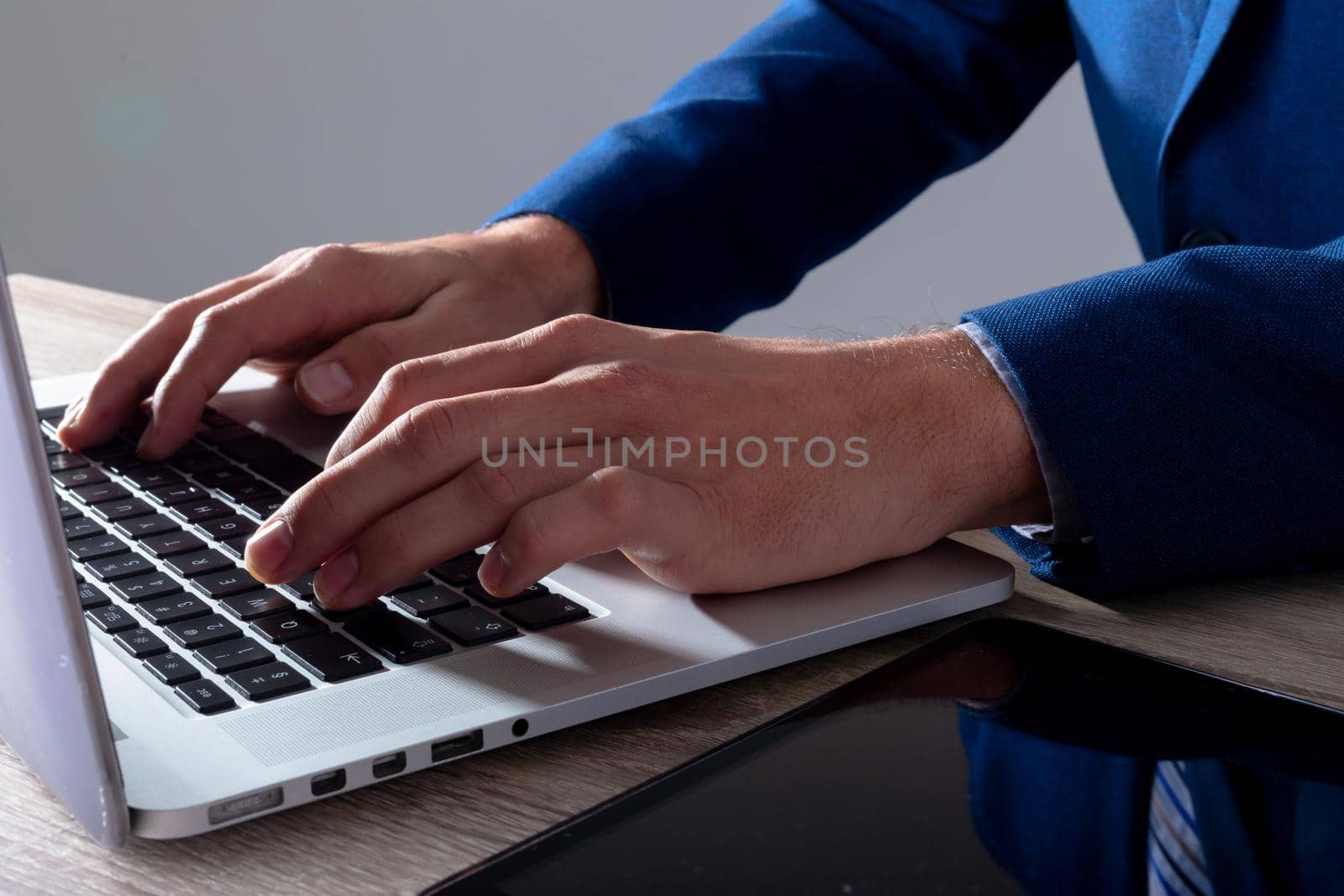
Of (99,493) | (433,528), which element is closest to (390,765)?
(433,528)

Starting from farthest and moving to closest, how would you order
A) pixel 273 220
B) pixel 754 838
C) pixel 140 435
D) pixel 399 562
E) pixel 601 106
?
pixel 273 220 < pixel 601 106 < pixel 140 435 < pixel 399 562 < pixel 754 838

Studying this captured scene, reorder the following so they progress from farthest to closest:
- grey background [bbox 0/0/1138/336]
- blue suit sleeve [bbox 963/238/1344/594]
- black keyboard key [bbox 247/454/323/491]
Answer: grey background [bbox 0/0/1138/336]
black keyboard key [bbox 247/454/323/491]
blue suit sleeve [bbox 963/238/1344/594]

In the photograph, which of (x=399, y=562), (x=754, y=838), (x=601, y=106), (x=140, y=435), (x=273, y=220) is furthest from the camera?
(x=273, y=220)

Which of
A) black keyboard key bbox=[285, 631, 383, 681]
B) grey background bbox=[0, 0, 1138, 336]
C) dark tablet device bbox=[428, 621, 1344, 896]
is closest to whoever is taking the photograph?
dark tablet device bbox=[428, 621, 1344, 896]

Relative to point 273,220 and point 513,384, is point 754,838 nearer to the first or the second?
point 513,384

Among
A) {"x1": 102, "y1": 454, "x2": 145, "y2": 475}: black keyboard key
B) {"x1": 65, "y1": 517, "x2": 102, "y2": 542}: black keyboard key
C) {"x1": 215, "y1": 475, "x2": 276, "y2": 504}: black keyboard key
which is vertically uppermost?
{"x1": 102, "y1": 454, "x2": 145, "y2": 475}: black keyboard key

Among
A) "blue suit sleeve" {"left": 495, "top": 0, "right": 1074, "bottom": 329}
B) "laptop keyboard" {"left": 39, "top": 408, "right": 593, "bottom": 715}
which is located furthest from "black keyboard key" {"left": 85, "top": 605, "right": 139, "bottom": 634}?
"blue suit sleeve" {"left": 495, "top": 0, "right": 1074, "bottom": 329}

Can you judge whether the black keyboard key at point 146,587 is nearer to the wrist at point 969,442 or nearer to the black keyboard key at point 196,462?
the black keyboard key at point 196,462

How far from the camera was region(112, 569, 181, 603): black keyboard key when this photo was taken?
494mm

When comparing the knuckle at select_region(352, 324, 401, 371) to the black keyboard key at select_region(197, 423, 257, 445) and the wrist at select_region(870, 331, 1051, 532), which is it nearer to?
the black keyboard key at select_region(197, 423, 257, 445)

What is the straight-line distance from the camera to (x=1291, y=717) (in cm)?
41

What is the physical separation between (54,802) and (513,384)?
0.26 m

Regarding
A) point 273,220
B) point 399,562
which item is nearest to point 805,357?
point 399,562

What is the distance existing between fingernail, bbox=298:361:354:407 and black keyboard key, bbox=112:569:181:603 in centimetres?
20
